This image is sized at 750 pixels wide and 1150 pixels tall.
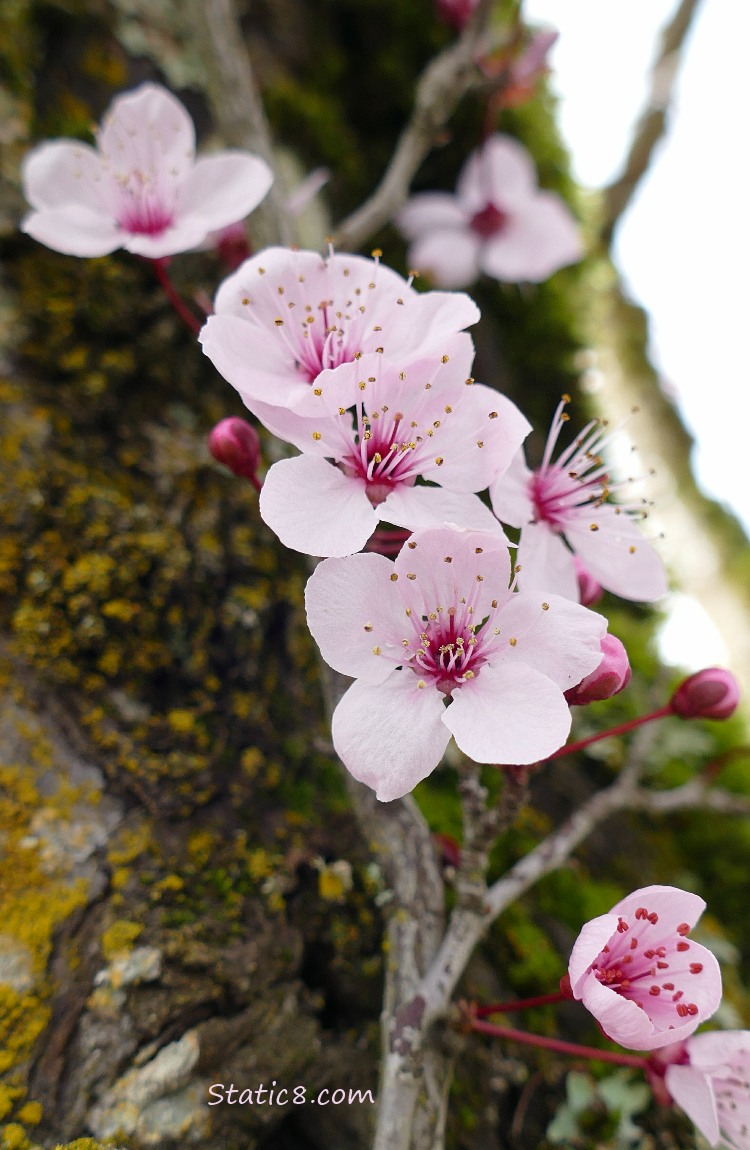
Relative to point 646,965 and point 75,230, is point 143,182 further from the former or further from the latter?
point 646,965

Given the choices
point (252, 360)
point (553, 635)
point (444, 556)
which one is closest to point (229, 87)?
point (252, 360)

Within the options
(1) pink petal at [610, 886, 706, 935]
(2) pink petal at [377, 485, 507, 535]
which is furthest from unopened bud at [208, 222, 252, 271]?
(1) pink petal at [610, 886, 706, 935]

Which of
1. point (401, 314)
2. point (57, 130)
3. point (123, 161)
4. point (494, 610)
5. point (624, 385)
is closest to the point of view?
point (494, 610)

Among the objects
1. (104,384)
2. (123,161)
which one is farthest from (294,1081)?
(123,161)

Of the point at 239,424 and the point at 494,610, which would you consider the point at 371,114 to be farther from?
the point at 494,610

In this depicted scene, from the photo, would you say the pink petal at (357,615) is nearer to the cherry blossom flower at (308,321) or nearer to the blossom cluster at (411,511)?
the blossom cluster at (411,511)

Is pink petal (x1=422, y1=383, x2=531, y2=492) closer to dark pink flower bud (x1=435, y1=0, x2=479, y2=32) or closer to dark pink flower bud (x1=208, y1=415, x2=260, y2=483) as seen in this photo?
dark pink flower bud (x1=208, y1=415, x2=260, y2=483)
